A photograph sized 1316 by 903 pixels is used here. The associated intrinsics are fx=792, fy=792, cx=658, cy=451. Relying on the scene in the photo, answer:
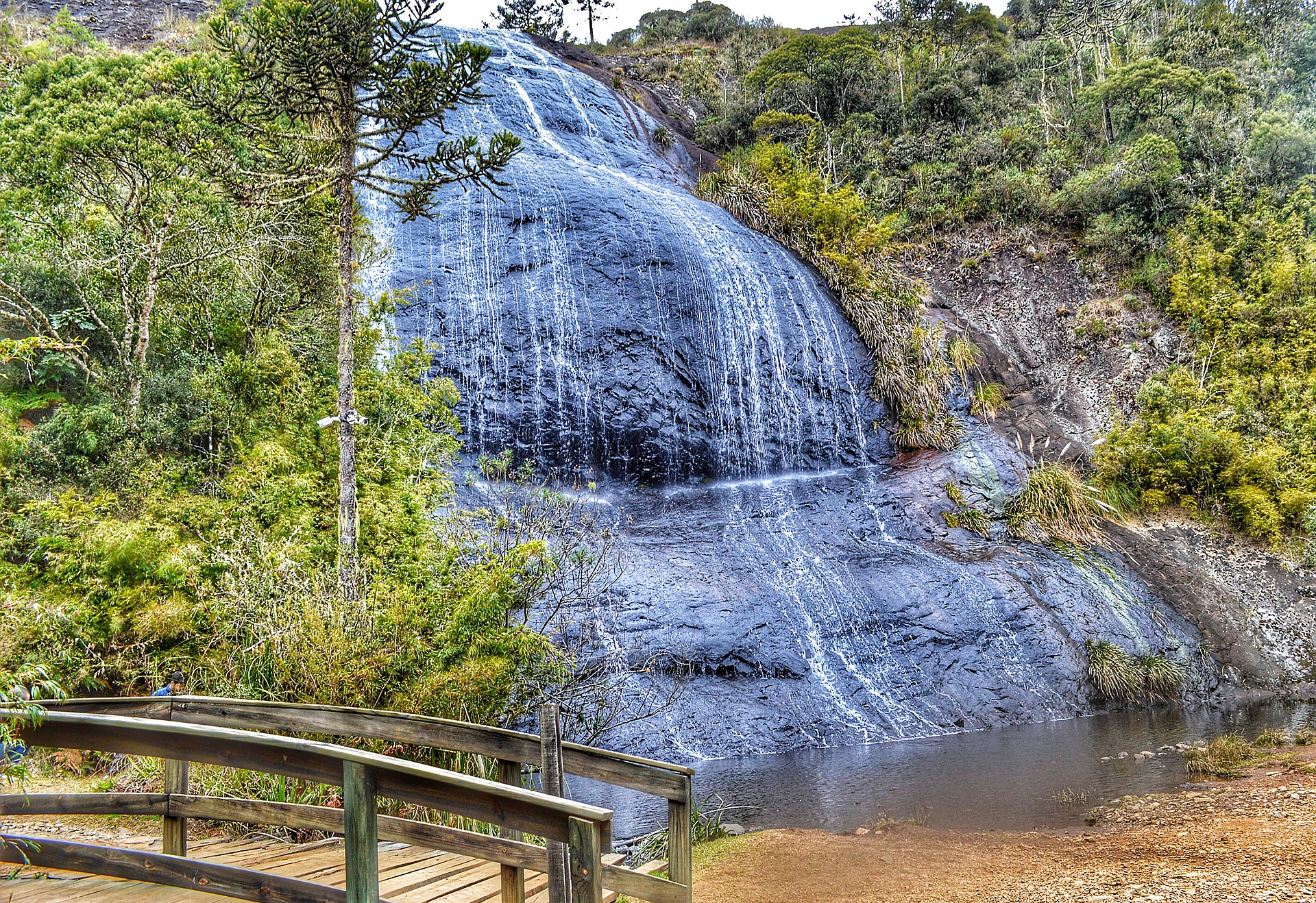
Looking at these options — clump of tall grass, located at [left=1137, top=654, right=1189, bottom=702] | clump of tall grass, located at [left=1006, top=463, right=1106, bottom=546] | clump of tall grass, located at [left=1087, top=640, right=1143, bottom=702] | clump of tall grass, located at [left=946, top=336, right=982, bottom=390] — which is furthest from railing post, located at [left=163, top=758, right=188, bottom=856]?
clump of tall grass, located at [left=946, top=336, right=982, bottom=390]

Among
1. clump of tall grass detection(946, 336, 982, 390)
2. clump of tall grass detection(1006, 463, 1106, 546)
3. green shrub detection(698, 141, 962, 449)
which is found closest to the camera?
clump of tall grass detection(1006, 463, 1106, 546)

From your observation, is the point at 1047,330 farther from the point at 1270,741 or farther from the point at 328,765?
the point at 328,765

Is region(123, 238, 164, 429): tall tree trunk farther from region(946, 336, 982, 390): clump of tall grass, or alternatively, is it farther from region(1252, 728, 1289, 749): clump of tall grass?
region(946, 336, 982, 390): clump of tall grass

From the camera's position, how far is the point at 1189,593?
1384 centimetres

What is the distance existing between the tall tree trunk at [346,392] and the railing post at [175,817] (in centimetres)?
300

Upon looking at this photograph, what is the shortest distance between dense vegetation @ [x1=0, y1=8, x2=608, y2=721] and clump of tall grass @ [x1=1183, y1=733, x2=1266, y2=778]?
684 cm

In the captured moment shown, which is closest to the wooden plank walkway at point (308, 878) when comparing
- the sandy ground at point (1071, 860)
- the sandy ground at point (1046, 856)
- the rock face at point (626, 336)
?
the sandy ground at point (1046, 856)

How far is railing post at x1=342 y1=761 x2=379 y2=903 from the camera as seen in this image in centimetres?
324

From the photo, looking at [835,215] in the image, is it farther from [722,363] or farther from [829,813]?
[829,813]

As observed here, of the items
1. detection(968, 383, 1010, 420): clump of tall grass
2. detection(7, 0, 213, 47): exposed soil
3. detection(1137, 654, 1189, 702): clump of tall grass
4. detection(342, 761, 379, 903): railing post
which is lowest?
detection(1137, 654, 1189, 702): clump of tall grass

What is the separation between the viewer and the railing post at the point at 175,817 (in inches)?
171

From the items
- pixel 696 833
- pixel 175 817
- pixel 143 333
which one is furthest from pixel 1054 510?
pixel 143 333

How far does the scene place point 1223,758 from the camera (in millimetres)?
A: 8656

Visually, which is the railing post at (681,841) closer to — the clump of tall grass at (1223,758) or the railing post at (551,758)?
the railing post at (551,758)
